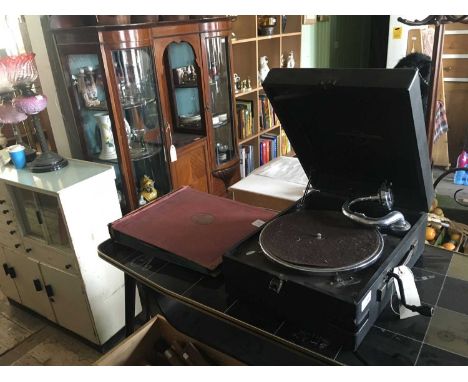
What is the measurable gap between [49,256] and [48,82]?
85cm

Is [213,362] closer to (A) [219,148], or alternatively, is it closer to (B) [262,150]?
(A) [219,148]

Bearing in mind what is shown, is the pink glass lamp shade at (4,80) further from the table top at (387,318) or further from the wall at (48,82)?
the table top at (387,318)

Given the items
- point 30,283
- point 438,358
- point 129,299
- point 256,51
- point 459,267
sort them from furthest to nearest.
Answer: point 256,51 → point 30,283 → point 129,299 → point 459,267 → point 438,358

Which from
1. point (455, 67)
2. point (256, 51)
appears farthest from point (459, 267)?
point (455, 67)

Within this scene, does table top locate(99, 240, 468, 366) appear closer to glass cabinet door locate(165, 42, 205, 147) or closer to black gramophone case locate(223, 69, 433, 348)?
black gramophone case locate(223, 69, 433, 348)

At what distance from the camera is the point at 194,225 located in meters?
1.10

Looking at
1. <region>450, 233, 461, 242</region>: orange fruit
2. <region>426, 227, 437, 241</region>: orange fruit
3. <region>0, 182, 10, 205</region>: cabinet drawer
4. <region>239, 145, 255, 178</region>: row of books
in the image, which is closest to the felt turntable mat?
<region>426, 227, 437, 241</region>: orange fruit

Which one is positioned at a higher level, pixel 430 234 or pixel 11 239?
pixel 430 234

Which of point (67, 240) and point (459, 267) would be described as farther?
point (67, 240)

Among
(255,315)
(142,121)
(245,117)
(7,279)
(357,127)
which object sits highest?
(357,127)

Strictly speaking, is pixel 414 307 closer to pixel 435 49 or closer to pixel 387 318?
pixel 387 318
